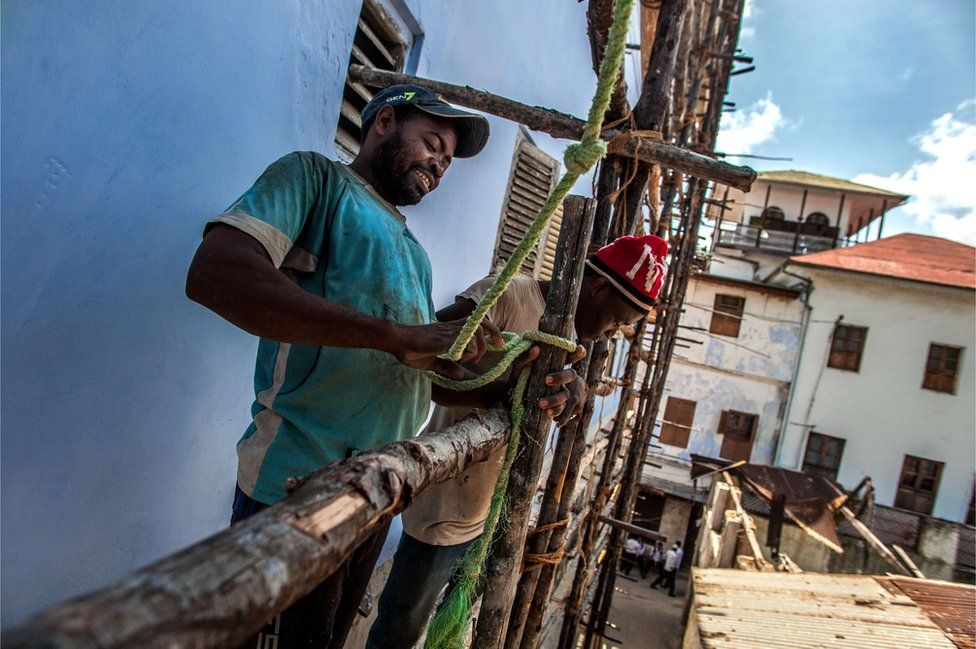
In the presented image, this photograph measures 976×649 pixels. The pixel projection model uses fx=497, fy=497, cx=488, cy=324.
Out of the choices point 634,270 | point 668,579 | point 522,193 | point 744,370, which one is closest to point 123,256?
point 634,270

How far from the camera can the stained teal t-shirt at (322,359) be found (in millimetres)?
1272

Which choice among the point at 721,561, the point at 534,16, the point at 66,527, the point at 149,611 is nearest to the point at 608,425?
the point at 721,561

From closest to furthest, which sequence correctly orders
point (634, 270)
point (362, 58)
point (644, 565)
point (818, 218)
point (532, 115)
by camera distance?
point (634, 270)
point (532, 115)
point (362, 58)
point (644, 565)
point (818, 218)

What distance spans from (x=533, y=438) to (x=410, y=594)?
3.24ft

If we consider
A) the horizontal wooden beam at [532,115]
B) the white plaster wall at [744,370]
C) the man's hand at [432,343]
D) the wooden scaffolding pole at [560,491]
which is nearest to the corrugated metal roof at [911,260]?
the white plaster wall at [744,370]

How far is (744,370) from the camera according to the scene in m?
18.6

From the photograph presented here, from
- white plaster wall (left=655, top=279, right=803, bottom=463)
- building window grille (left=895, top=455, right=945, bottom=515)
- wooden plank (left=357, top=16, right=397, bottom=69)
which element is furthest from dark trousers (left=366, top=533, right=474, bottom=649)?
building window grille (left=895, top=455, right=945, bottom=515)

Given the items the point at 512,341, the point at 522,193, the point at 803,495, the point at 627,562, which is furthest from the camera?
the point at 627,562

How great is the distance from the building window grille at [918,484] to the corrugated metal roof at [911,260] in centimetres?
589

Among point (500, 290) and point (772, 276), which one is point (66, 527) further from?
point (772, 276)

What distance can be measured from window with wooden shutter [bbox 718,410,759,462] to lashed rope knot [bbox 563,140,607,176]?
2008 centimetres

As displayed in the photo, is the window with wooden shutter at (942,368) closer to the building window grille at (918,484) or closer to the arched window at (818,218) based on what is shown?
the building window grille at (918,484)

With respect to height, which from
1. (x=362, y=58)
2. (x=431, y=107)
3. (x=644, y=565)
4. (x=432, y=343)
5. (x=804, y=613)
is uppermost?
(x=362, y=58)

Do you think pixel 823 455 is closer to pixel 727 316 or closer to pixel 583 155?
pixel 727 316
